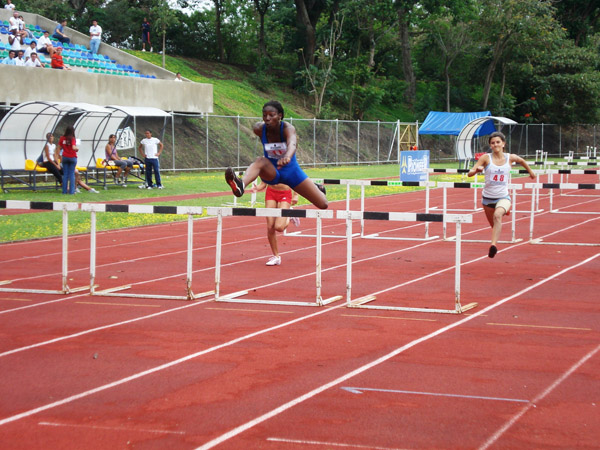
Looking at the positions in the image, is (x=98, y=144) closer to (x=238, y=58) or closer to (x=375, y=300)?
(x=375, y=300)

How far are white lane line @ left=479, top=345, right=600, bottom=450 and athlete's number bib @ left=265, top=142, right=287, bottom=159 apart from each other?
381 centimetres

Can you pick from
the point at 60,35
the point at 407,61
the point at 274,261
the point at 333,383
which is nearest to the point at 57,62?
the point at 60,35

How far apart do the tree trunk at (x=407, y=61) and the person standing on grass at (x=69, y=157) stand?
3851 cm

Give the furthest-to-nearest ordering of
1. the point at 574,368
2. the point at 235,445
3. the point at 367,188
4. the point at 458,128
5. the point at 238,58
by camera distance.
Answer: the point at 238,58 → the point at 458,128 → the point at 367,188 → the point at 574,368 → the point at 235,445

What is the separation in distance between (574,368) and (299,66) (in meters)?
50.3

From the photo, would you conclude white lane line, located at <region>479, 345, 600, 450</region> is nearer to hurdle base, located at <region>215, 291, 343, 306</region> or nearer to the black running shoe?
hurdle base, located at <region>215, 291, 343, 306</region>

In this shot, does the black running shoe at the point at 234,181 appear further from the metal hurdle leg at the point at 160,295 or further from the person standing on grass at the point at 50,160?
the person standing on grass at the point at 50,160

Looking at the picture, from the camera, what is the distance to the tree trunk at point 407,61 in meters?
56.8

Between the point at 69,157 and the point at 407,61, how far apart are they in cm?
4174

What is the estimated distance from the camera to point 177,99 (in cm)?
3519

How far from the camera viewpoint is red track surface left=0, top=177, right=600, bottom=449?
15.6ft

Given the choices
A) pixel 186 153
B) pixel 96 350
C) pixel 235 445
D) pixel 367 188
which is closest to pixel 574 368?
pixel 235 445

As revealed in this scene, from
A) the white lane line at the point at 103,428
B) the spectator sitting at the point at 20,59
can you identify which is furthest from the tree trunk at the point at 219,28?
the white lane line at the point at 103,428

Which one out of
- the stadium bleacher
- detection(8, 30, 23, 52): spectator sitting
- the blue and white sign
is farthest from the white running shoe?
the stadium bleacher
